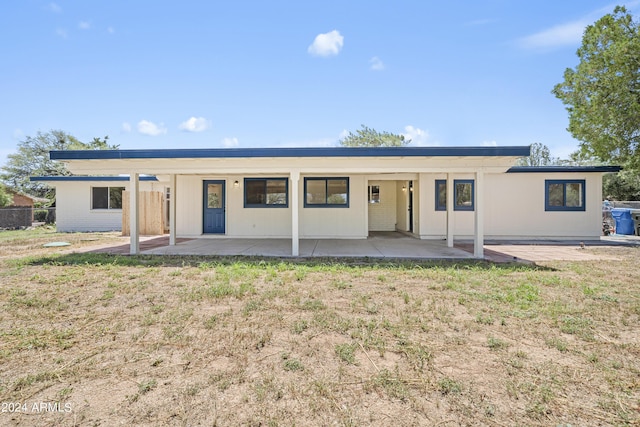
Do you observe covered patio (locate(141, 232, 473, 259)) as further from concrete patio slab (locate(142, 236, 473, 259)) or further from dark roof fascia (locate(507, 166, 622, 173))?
dark roof fascia (locate(507, 166, 622, 173))

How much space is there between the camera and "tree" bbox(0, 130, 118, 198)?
32.0 m

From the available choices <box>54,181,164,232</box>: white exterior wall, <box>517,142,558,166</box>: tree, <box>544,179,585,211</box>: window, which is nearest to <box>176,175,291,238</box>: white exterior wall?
<box>54,181,164,232</box>: white exterior wall

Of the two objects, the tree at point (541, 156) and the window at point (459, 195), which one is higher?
the tree at point (541, 156)

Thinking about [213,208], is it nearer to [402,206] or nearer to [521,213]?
[402,206]

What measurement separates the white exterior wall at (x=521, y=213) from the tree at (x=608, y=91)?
4049 millimetres

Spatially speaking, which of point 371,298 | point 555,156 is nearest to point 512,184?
point 371,298

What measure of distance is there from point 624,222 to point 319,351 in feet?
60.7

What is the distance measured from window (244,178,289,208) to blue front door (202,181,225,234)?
1.07 meters

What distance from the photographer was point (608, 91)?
13.7 metres

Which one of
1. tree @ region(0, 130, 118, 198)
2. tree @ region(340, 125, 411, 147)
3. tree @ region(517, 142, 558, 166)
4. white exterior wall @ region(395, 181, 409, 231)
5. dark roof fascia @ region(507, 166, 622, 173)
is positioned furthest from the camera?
tree @ region(517, 142, 558, 166)

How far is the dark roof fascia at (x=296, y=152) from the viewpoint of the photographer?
24.3 feet

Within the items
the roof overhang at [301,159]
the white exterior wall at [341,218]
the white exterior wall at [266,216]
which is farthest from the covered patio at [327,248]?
the roof overhang at [301,159]

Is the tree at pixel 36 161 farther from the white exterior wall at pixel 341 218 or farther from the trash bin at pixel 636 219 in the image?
the trash bin at pixel 636 219

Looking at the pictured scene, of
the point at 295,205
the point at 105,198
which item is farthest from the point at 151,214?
the point at 295,205
